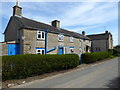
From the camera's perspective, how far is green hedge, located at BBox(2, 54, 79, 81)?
23.9ft

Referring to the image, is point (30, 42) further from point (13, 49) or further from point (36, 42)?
point (13, 49)

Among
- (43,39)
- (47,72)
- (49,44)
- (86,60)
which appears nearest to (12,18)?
(43,39)

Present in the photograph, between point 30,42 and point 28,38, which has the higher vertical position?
point 28,38

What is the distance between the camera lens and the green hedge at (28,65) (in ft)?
23.9

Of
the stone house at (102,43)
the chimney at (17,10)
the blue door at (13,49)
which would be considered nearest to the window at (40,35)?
the blue door at (13,49)

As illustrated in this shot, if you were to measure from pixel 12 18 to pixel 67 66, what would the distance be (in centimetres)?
1248

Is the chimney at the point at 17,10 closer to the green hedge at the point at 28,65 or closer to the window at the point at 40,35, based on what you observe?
the window at the point at 40,35

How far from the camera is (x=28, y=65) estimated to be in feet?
27.0

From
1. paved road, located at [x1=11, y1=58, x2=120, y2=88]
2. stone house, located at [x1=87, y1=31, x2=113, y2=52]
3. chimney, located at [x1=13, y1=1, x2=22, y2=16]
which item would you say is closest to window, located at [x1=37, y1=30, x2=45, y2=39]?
chimney, located at [x1=13, y1=1, x2=22, y2=16]

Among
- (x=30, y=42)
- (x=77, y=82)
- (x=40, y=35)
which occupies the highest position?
(x=40, y=35)

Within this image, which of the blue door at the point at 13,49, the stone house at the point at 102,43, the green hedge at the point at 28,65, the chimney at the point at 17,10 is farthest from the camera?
the stone house at the point at 102,43

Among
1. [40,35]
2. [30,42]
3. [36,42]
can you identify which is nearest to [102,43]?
[40,35]

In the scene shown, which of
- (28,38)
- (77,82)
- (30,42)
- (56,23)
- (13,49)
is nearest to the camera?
(77,82)

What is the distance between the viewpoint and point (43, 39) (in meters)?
18.0
